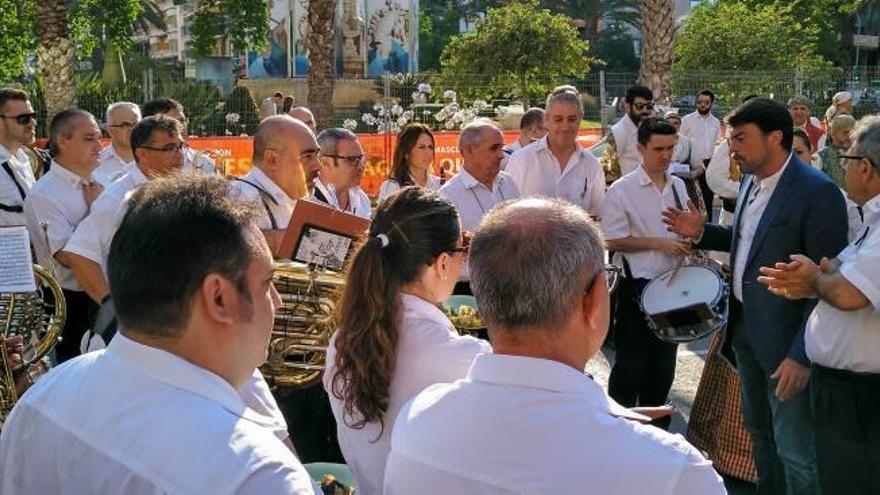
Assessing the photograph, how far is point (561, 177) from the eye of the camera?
7418 millimetres

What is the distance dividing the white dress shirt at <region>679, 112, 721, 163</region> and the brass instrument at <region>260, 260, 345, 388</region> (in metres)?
10.8

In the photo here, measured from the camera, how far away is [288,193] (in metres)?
5.29

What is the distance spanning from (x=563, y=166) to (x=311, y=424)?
333 cm

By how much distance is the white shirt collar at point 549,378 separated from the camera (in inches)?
84.9

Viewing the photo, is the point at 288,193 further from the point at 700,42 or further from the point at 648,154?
the point at 700,42

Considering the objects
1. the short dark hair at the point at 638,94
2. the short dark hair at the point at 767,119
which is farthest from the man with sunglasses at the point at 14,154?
the short dark hair at the point at 638,94

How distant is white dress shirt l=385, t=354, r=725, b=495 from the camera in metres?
2.06

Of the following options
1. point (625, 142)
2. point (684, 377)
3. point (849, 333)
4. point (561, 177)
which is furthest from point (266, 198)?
point (625, 142)

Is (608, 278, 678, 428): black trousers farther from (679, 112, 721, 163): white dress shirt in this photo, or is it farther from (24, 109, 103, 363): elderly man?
(679, 112, 721, 163): white dress shirt

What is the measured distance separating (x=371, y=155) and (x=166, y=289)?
13511mm

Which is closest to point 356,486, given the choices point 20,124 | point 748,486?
point 748,486

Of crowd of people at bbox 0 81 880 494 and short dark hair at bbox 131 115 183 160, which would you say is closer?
crowd of people at bbox 0 81 880 494

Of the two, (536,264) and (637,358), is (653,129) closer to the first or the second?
(637,358)

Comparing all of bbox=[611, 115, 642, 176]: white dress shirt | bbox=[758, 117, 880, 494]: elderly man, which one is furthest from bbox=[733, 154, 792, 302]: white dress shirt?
bbox=[611, 115, 642, 176]: white dress shirt
